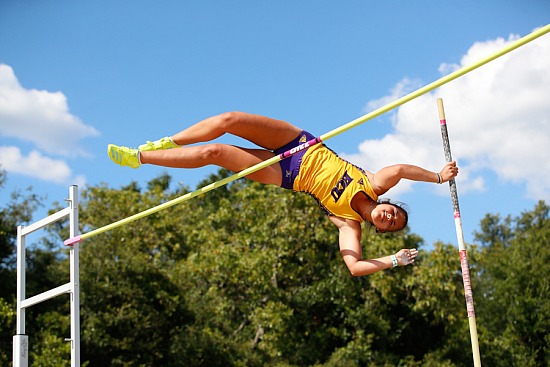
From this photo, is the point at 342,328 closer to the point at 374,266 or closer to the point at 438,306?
the point at 438,306

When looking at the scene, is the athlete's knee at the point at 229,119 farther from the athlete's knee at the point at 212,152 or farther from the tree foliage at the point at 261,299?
the tree foliage at the point at 261,299

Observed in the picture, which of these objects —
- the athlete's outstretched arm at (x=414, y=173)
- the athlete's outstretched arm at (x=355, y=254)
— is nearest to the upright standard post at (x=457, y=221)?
the athlete's outstretched arm at (x=414, y=173)

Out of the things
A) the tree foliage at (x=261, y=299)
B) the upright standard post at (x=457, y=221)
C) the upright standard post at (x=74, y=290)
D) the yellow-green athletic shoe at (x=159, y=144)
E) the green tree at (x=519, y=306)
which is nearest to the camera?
the upright standard post at (x=457, y=221)

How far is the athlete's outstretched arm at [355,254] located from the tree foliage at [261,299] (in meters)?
7.99

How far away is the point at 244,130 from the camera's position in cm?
398

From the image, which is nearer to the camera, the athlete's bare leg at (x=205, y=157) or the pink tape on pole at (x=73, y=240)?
the athlete's bare leg at (x=205, y=157)

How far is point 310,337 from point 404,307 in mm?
2229

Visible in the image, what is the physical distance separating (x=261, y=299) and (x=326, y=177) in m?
9.56

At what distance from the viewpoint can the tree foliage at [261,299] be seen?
39.6 feet

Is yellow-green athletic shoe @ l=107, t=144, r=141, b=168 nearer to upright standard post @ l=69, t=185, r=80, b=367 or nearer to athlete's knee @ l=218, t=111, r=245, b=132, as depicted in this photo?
athlete's knee @ l=218, t=111, r=245, b=132

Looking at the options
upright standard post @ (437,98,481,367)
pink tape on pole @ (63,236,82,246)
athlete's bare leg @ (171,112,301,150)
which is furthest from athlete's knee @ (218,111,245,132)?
pink tape on pole @ (63,236,82,246)

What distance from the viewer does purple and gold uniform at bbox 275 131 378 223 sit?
13.4 ft

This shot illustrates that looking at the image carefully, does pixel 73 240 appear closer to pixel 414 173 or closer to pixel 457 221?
pixel 414 173

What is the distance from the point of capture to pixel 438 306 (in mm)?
13359
